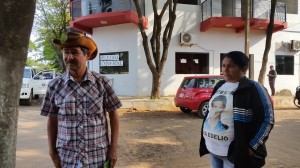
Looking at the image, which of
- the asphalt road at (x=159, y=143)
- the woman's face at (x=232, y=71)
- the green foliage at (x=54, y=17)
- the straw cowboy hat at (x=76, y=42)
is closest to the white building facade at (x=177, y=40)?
the asphalt road at (x=159, y=143)

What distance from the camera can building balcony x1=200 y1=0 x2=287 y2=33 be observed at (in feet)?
57.1

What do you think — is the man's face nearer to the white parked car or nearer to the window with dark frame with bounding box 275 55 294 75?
the white parked car

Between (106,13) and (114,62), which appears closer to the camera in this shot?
(106,13)

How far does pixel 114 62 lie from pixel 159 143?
36.1 ft

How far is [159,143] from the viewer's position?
723 cm

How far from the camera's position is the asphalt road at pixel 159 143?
18.7 ft

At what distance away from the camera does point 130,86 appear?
17281 millimetres

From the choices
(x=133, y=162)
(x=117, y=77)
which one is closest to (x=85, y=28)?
(x=117, y=77)

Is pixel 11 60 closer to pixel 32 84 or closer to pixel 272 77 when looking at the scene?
pixel 32 84

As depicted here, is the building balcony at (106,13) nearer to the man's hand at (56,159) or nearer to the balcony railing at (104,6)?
the balcony railing at (104,6)

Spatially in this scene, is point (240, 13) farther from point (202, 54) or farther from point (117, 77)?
point (117, 77)

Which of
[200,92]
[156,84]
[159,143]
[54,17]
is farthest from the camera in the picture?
[54,17]

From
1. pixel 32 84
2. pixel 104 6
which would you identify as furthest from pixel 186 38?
pixel 32 84

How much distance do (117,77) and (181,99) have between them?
681cm
